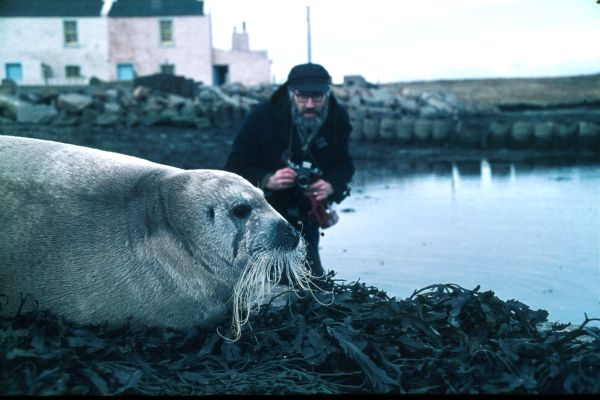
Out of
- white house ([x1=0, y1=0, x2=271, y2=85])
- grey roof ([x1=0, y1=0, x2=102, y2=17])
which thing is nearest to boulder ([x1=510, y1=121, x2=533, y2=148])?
white house ([x1=0, y1=0, x2=271, y2=85])

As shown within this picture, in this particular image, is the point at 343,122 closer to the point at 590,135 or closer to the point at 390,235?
the point at 390,235

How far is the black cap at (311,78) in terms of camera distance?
639 cm

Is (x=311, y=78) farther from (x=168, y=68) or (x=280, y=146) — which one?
(x=168, y=68)

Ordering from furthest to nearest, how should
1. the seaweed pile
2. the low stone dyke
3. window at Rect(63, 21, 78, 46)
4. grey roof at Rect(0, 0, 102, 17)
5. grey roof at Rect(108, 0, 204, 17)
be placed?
grey roof at Rect(108, 0, 204, 17), window at Rect(63, 21, 78, 46), grey roof at Rect(0, 0, 102, 17), the low stone dyke, the seaweed pile

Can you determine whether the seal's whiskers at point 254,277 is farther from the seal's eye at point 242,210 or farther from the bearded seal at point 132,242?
the seal's eye at point 242,210

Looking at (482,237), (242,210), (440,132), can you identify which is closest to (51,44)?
(440,132)

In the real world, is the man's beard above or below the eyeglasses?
below

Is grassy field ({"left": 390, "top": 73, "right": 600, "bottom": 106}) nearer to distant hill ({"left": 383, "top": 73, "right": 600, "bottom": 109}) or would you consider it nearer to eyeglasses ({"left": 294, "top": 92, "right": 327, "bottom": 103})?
distant hill ({"left": 383, "top": 73, "right": 600, "bottom": 109})

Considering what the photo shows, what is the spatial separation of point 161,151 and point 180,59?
20664mm

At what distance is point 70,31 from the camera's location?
1582 inches

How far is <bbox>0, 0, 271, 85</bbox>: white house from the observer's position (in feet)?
130

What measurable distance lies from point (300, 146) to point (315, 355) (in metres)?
3.17

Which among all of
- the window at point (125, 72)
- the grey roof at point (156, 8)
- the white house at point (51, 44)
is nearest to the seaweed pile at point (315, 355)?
the white house at point (51, 44)

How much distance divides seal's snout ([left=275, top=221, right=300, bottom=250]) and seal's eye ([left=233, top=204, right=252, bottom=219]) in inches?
7.4
